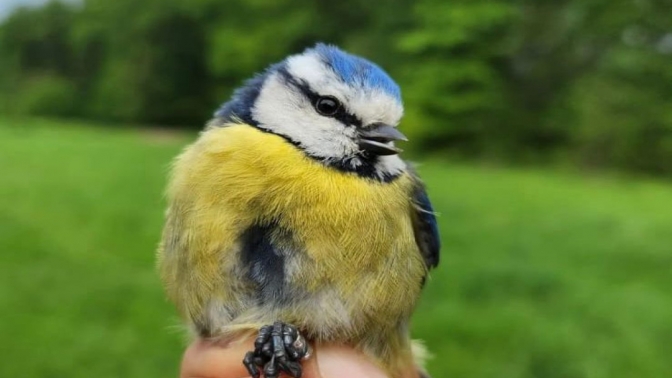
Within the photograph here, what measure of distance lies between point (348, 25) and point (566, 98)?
3965 mm

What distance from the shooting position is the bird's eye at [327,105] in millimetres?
1752

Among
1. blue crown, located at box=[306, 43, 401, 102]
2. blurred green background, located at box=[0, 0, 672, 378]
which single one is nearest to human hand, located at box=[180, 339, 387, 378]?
blurred green background, located at box=[0, 0, 672, 378]

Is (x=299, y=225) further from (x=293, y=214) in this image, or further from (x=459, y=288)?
(x=459, y=288)

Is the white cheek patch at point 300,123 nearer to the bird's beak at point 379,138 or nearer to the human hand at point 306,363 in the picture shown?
the bird's beak at point 379,138

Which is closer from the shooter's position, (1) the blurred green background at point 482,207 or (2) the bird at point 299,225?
(2) the bird at point 299,225

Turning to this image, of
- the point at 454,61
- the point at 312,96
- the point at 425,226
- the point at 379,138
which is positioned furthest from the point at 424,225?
the point at 454,61

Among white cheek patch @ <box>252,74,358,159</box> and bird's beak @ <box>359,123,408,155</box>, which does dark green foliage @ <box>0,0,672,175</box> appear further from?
white cheek patch @ <box>252,74,358,159</box>

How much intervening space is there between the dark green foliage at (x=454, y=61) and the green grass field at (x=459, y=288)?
0.89 metres

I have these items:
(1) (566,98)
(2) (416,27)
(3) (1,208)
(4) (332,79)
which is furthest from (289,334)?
(1) (566,98)

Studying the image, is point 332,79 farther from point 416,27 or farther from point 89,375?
point 416,27

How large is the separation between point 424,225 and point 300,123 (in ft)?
1.48

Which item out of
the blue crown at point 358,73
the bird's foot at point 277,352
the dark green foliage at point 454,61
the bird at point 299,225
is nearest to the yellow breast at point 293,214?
the bird at point 299,225

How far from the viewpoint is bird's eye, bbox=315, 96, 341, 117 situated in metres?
1.75

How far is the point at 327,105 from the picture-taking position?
69.4 inches
